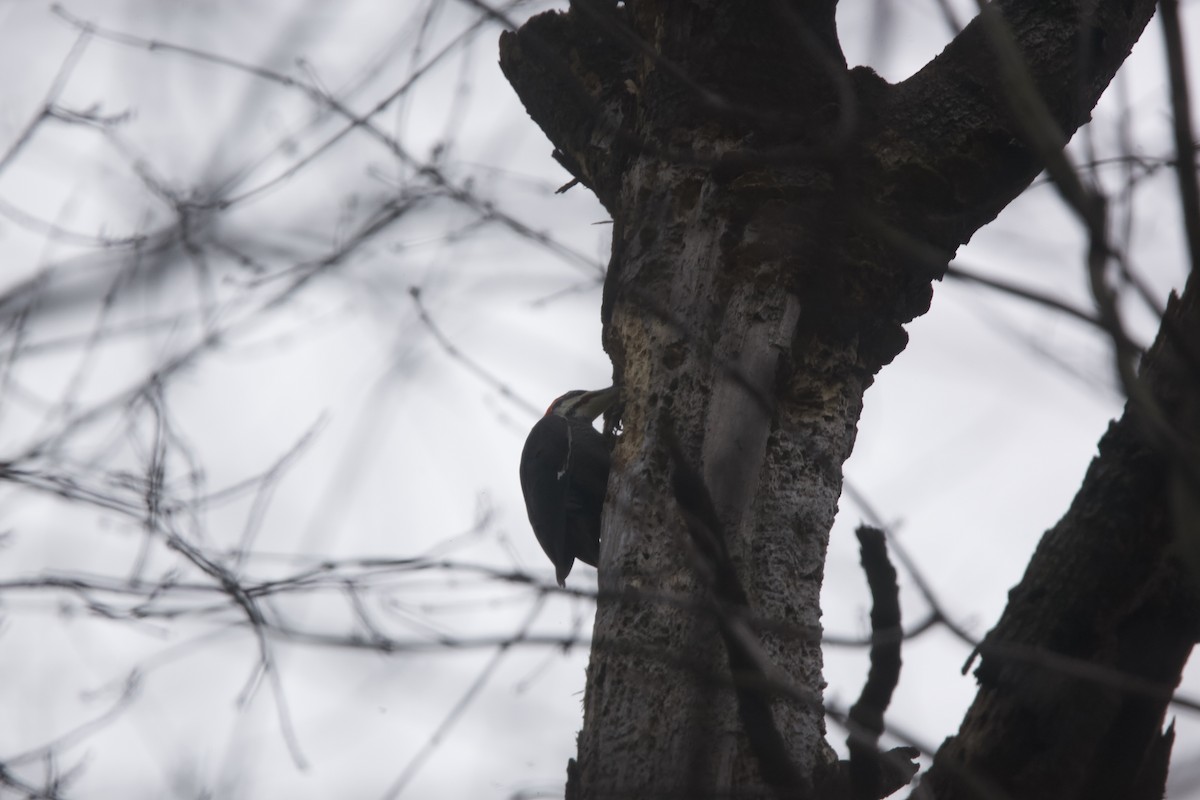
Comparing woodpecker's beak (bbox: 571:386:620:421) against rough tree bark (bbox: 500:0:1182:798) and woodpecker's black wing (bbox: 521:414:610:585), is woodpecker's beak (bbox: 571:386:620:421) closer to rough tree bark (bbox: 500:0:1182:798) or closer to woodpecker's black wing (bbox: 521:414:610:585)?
woodpecker's black wing (bbox: 521:414:610:585)

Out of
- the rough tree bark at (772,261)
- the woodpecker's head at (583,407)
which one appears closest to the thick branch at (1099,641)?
the rough tree bark at (772,261)

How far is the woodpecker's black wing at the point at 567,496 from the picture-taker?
445cm

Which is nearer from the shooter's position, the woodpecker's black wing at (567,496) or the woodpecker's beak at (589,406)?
the woodpecker's black wing at (567,496)

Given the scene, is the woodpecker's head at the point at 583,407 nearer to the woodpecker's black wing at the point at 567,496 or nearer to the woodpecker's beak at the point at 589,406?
the woodpecker's beak at the point at 589,406

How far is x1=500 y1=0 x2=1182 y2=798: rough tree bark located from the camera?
261cm

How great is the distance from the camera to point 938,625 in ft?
4.68

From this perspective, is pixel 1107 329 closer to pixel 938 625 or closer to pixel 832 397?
pixel 938 625

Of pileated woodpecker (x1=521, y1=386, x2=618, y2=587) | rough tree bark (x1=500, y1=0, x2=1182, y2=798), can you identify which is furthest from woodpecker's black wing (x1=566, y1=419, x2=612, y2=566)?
rough tree bark (x1=500, y1=0, x2=1182, y2=798)

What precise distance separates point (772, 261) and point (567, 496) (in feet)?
6.37

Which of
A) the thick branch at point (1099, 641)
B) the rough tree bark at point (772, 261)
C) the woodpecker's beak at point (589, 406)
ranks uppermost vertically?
the woodpecker's beak at point (589, 406)

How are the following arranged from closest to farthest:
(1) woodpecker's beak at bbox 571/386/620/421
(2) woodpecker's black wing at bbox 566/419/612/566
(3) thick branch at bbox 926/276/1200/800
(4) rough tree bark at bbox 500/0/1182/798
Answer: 1. (3) thick branch at bbox 926/276/1200/800
2. (4) rough tree bark at bbox 500/0/1182/798
3. (2) woodpecker's black wing at bbox 566/419/612/566
4. (1) woodpecker's beak at bbox 571/386/620/421

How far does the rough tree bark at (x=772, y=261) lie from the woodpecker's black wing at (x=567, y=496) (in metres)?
1.19

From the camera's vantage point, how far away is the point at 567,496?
4.52 metres

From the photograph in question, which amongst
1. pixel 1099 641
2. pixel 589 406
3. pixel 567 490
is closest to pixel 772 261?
pixel 1099 641
